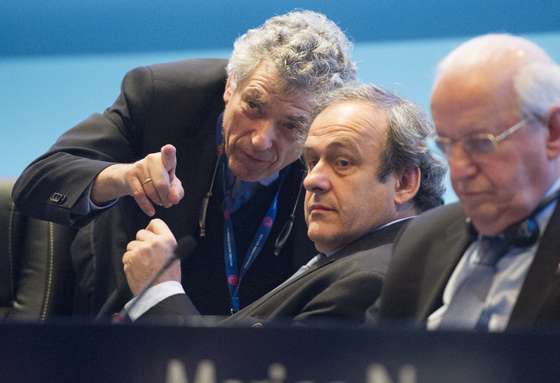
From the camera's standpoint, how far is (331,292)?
200cm

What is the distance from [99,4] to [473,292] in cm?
291

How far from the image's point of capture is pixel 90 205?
266cm

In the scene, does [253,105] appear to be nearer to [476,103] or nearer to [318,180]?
[318,180]

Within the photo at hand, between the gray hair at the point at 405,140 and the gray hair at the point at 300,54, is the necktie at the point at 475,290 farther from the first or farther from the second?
the gray hair at the point at 300,54

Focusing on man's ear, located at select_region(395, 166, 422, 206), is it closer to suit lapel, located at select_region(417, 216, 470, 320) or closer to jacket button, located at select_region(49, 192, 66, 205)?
suit lapel, located at select_region(417, 216, 470, 320)

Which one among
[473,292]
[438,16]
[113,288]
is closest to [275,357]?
[473,292]

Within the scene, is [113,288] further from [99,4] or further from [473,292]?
[99,4]

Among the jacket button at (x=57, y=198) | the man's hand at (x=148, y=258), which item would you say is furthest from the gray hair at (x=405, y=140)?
the jacket button at (x=57, y=198)

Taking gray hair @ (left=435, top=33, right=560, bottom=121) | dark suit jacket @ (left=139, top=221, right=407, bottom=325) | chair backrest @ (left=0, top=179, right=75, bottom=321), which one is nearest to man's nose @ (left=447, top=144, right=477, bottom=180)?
gray hair @ (left=435, top=33, right=560, bottom=121)

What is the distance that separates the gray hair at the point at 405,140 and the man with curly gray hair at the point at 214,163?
22 centimetres

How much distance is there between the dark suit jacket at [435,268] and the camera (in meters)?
1.50

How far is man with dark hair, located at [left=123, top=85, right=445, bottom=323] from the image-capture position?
7.05 feet

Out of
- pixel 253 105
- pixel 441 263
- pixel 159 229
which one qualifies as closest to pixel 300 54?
pixel 253 105

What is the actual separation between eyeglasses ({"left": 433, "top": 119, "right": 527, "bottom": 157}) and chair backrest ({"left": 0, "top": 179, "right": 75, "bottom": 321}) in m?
1.60
